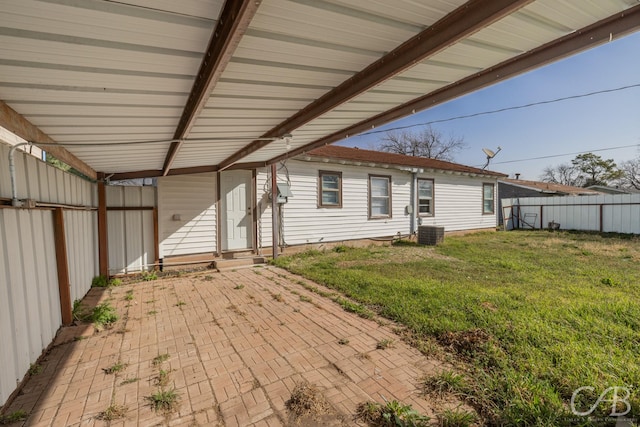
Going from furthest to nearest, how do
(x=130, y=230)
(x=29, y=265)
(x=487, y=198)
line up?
(x=487, y=198) < (x=130, y=230) < (x=29, y=265)

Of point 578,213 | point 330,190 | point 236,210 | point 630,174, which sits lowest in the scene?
point 578,213

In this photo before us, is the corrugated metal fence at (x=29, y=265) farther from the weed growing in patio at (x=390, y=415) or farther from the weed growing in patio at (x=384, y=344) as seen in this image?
the weed growing in patio at (x=384, y=344)

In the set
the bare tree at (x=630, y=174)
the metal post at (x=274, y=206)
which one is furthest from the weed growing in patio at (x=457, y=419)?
the bare tree at (x=630, y=174)

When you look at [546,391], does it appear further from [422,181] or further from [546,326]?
[422,181]

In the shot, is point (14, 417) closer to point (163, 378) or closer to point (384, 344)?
point (163, 378)

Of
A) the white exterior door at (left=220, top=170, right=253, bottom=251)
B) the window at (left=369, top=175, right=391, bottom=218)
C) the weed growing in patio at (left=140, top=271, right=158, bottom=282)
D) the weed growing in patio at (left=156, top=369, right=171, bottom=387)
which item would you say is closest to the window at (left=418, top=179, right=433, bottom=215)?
the window at (left=369, top=175, right=391, bottom=218)

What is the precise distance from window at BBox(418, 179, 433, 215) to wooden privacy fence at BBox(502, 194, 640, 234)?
7374mm

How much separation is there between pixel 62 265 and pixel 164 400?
2.71 metres

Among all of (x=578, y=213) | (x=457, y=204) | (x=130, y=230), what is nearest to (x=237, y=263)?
(x=130, y=230)

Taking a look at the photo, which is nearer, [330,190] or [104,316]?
[104,316]

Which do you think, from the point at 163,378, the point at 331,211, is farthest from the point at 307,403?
the point at 331,211

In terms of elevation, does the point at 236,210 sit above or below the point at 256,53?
below

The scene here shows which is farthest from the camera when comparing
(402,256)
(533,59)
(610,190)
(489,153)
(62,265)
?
(610,190)

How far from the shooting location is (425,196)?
11.7 metres
